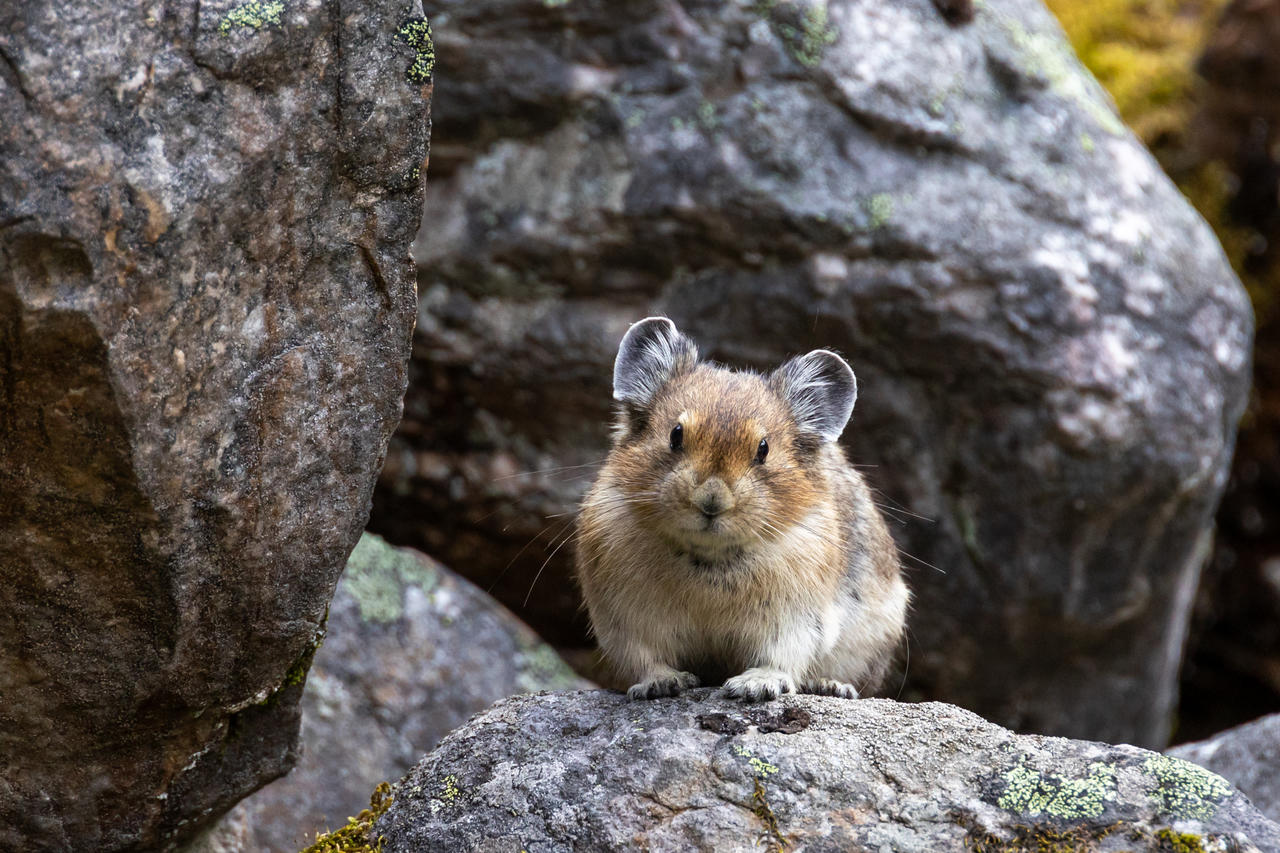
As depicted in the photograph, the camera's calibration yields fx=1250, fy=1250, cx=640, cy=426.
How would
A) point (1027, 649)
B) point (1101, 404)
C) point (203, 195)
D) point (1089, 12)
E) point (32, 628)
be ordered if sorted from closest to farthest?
point (203, 195)
point (32, 628)
point (1101, 404)
point (1027, 649)
point (1089, 12)

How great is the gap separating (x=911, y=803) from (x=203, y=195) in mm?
3762

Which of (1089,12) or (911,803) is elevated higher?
(1089,12)

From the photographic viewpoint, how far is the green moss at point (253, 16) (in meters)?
Answer: 4.71

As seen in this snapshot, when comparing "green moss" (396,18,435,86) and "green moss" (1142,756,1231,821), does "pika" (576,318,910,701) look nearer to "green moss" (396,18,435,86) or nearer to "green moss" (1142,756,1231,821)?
"green moss" (1142,756,1231,821)

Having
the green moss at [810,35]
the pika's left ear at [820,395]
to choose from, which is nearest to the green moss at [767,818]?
the pika's left ear at [820,395]

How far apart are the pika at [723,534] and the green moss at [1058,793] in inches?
54.9

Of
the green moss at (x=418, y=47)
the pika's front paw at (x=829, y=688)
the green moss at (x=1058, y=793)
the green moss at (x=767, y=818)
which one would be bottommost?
the pika's front paw at (x=829, y=688)

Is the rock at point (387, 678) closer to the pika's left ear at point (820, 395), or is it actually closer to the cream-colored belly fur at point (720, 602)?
the cream-colored belly fur at point (720, 602)

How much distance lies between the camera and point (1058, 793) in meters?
5.17

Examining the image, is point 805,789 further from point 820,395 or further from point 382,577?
point 382,577

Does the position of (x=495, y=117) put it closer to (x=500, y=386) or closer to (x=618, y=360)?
(x=500, y=386)

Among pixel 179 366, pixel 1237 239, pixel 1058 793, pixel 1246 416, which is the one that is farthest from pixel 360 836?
pixel 1237 239

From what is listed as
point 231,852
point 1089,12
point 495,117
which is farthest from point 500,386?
point 1089,12

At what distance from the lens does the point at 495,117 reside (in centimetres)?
973
